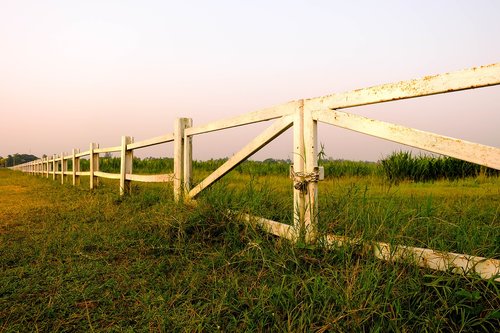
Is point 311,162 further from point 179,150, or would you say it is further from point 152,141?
point 152,141

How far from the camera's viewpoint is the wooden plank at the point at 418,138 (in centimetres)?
212

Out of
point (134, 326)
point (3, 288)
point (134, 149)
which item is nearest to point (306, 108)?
point (134, 326)

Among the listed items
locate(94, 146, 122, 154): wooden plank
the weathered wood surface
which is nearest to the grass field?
the weathered wood surface

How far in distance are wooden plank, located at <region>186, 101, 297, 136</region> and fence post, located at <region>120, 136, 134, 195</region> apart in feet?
10.1

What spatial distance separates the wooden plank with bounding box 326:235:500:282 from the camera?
2168 mm

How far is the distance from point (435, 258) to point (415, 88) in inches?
41.1

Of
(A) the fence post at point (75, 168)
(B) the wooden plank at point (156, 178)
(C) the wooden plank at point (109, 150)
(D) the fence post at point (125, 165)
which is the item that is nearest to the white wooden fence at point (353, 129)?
(B) the wooden plank at point (156, 178)

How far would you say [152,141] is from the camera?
260 inches

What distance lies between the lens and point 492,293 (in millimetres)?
2088

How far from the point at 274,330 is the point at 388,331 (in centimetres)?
56

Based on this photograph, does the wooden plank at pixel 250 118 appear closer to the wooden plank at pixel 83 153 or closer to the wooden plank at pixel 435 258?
the wooden plank at pixel 435 258

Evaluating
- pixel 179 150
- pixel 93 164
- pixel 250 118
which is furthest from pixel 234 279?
pixel 93 164

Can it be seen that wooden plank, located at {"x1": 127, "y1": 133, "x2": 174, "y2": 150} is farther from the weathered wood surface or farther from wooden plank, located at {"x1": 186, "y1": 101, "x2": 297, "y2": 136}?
wooden plank, located at {"x1": 186, "y1": 101, "x2": 297, "y2": 136}

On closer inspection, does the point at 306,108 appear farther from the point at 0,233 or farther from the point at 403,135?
the point at 0,233
